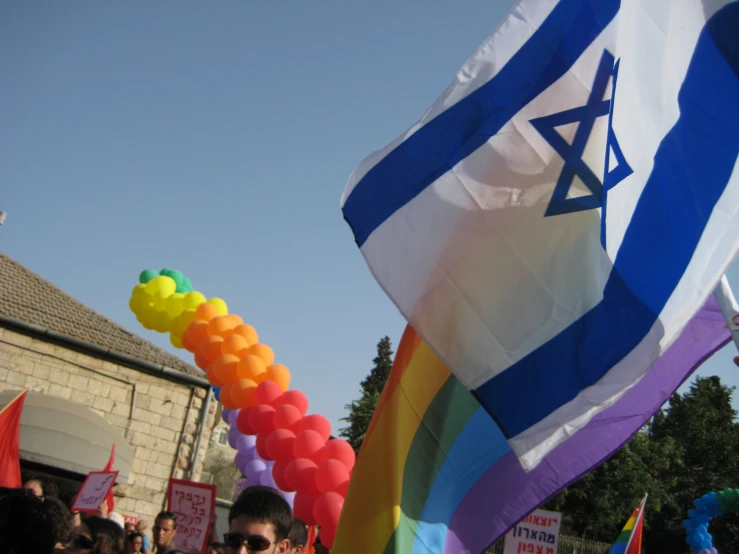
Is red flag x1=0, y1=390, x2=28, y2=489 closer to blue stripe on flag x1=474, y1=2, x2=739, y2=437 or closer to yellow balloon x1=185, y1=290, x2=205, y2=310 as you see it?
yellow balloon x1=185, y1=290, x2=205, y2=310

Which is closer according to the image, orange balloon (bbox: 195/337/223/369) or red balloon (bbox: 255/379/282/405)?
red balloon (bbox: 255/379/282/405)

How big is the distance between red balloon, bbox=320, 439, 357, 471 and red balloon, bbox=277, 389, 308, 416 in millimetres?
993

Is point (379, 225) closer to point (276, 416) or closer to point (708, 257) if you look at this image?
point (708, 257)

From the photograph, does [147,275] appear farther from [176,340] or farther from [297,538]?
[297,538]

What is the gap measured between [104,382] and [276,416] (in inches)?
370

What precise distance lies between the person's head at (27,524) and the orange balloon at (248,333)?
7.97 meters

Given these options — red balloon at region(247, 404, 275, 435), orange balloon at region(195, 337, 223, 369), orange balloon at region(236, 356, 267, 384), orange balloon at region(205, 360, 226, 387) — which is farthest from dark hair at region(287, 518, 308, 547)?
orange balloon at region(195, 337, 223, 369)

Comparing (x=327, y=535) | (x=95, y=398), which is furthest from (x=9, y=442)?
(x=95, y=398)

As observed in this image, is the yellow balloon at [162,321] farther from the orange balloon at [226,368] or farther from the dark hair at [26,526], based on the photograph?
the dark hair at [26,526]

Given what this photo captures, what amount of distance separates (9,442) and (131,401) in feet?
30.5

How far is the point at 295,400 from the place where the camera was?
378 inches

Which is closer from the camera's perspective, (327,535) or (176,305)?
(327,535)

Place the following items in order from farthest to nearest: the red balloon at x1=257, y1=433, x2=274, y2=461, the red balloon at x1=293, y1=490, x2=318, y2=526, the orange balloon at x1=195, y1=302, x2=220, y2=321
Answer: the orange balloon at x1=195, y1=302, x2=220, y2=321 < the red balloon at x1=257, y1=433, x2=274, y2=461 < the red balloon at x1=293, y1=490, x2=318, y2=526

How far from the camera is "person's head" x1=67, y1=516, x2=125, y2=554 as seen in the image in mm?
3842
